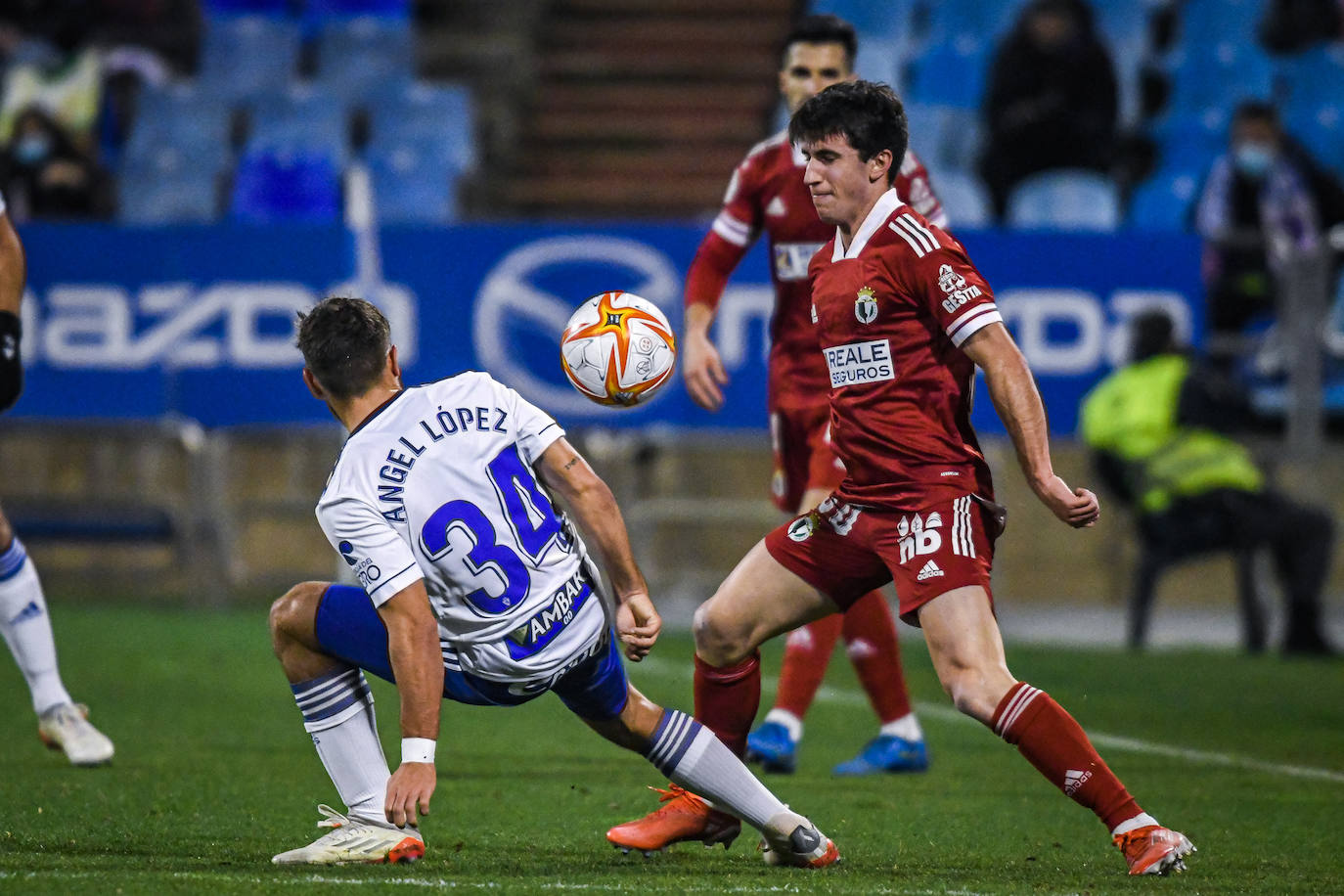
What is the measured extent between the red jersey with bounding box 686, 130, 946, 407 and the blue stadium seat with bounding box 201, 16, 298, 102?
30.3 ft

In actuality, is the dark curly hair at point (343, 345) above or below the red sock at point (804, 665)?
above

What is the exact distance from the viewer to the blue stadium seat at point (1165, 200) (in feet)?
45.1

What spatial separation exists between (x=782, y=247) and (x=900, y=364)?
1777mm

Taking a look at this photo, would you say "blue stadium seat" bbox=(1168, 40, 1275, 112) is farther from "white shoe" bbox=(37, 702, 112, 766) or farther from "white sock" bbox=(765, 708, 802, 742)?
"white shoe" bbox=(37, 702, 112, 766)

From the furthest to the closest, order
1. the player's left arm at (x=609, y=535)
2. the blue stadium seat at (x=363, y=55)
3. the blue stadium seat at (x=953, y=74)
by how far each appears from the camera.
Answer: the blue stadium seat at (x=363, y=55), the blue stadium seat at (x=953, y=74), the player's left arm at (x=609, y=535)

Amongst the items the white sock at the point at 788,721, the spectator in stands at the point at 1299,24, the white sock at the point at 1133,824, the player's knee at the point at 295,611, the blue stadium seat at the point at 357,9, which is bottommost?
the white sock at the point at 788,721

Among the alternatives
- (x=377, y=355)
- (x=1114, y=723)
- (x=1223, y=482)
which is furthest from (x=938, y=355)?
(x=1223, y=482)

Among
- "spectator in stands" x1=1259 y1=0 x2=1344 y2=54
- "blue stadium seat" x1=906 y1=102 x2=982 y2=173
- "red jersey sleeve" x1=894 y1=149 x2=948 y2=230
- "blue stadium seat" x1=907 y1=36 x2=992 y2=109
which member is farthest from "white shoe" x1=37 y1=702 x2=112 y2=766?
"spectator in stands" x1=1259 y1=0 x2=1344 y2=54

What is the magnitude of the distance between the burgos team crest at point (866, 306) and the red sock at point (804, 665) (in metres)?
1.91

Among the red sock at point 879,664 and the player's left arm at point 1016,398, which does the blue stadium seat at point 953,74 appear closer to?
the red sock at point 879,664

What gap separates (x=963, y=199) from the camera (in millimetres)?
13461

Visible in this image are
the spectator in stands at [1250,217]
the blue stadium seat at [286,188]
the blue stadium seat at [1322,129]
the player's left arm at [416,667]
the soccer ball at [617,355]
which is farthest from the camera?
the blue stadium seat at [1322,129]

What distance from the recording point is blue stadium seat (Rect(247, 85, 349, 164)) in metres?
14.0

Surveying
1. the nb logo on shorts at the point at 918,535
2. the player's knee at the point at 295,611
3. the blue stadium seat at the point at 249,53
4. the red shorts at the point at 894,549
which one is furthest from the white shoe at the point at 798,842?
the blue stadium seat at the point at 249,53
